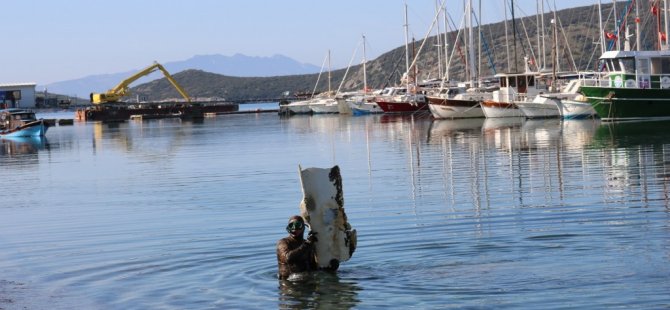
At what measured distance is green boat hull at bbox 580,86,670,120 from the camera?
61.6 meters

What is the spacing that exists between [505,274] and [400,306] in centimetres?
217

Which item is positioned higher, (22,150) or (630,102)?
(630,102)

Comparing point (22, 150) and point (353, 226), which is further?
point (22, 150)

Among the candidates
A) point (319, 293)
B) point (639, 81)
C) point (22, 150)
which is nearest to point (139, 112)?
point (22, 150)

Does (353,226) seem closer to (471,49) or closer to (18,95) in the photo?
(471,49)

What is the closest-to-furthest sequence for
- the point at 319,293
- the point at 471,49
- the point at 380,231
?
the point at 319,293 → the point at 380,231 → the point at 471,49

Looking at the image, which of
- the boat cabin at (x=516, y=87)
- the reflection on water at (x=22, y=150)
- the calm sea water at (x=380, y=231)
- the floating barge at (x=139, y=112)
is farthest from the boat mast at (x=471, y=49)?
the floating barge at (x=139, y=112)

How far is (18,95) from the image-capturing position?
16562cm

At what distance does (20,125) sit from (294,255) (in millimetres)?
76858

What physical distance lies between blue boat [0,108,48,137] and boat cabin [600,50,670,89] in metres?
43.7

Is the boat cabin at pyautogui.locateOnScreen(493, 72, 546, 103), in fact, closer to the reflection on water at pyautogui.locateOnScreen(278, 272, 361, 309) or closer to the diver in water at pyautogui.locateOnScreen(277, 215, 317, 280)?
the reflection on water at pyautogui.locateOnScreen(278, 272, 361, 309)

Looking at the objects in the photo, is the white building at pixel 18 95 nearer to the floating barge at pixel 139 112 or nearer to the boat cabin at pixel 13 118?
the floating barge at pixel 139 112

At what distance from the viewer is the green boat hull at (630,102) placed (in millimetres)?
61562

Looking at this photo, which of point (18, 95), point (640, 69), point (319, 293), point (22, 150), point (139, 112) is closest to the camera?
point (319, 293)
